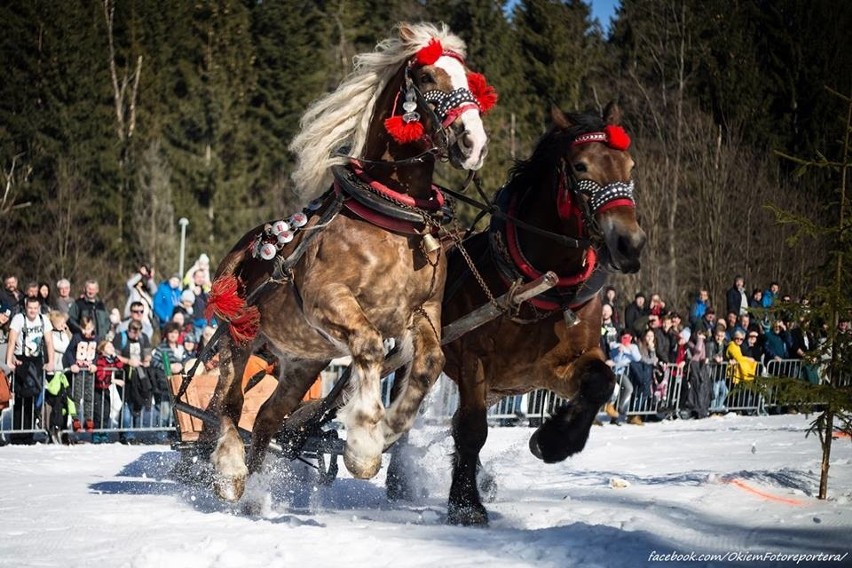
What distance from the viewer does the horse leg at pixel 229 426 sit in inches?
296

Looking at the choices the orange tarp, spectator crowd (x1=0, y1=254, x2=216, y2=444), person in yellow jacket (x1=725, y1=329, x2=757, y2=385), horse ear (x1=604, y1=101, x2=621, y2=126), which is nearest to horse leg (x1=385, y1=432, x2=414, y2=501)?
the orange tarp

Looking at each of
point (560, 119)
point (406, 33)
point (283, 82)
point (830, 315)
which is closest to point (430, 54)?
point (406, 33)

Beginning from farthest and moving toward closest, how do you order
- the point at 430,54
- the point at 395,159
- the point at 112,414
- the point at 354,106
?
the point at 112,414 → the point at 354,106 → the point at 395,159 → the point at 430,54

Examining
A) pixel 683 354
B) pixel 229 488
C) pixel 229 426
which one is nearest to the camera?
pixel 229 488

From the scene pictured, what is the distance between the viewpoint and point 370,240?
6840 mm

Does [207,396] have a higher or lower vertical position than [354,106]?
lower

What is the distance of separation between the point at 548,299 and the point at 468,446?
1.11 metres

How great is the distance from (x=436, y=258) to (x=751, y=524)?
2688mm

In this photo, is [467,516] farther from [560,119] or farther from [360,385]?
[560,119]

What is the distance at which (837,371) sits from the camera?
8938 mm

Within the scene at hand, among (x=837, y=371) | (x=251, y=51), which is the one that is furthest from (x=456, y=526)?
(x=251, y=51)

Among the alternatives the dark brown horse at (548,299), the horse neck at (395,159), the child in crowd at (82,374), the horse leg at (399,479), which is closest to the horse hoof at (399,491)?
the horse leg at (399,479)

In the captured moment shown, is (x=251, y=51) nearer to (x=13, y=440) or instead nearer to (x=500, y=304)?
(x=13, y=440)

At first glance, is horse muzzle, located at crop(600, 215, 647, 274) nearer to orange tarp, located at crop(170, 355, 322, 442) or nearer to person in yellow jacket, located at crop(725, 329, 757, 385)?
orange tarp, located at crop(170, 355, 322, 442)
